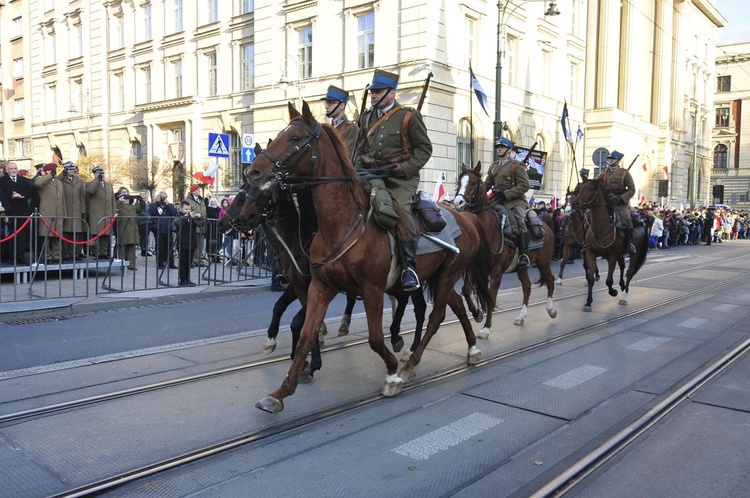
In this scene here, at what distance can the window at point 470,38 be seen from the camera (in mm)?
27344

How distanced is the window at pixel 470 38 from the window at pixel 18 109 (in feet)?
125

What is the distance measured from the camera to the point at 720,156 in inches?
3130

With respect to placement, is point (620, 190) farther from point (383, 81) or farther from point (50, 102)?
point (50, 102)

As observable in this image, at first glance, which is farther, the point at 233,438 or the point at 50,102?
the point at 50,102


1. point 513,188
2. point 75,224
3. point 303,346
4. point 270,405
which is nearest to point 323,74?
point 75,224

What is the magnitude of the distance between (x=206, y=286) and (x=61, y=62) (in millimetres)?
38483

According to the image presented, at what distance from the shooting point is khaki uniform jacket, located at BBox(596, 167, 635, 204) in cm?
1214

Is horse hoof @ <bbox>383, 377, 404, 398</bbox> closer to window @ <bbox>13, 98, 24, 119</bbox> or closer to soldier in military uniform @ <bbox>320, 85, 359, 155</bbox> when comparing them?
soldier in military uniform @ <bbox>320, 85, 359, 155</bbox>

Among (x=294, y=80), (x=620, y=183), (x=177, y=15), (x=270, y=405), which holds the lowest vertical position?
(x=270, y=405)

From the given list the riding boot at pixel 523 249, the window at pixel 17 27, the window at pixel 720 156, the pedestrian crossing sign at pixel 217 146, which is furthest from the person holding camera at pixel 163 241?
the window at pixel 720 156

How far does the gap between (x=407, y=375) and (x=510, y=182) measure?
4467mm

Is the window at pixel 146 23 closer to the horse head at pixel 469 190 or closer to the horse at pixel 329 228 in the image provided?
the horse head at pixel 469 190

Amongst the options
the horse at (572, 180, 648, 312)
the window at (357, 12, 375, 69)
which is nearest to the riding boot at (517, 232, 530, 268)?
the horse at (572, 180, 648, 312)

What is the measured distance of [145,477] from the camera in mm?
3957
